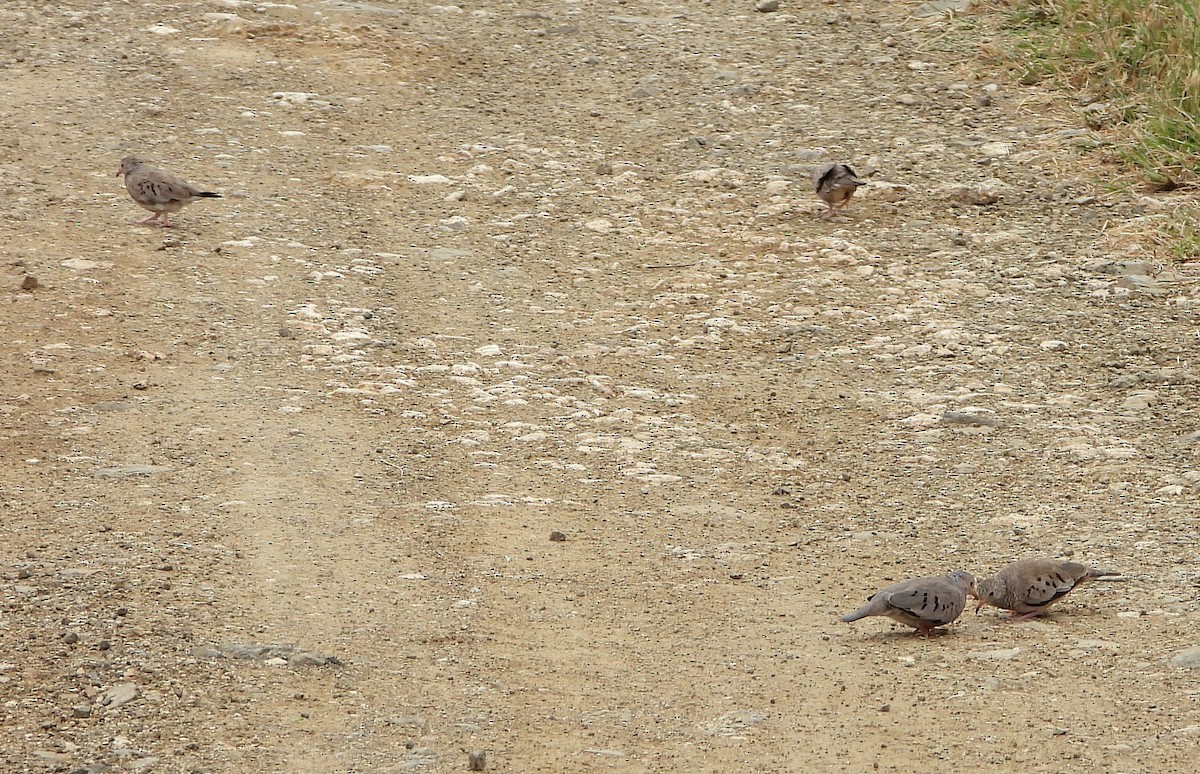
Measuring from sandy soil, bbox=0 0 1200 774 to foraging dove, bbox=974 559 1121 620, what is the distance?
113 millimetres

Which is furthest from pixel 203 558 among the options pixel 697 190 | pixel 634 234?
pixel 697 190

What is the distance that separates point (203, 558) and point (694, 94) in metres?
6.43

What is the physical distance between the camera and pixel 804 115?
10.2 metres

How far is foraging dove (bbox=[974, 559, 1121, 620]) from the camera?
4.91m

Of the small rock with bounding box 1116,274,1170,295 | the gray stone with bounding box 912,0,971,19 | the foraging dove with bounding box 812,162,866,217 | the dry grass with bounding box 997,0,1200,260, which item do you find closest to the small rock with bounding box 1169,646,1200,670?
the small rock with bounding box 1116,274,1170,295

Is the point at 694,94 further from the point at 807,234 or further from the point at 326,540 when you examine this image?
the point at 326,540

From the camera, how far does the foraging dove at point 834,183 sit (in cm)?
859

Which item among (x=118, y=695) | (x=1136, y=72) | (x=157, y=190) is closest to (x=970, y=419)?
(x=118, y=695)

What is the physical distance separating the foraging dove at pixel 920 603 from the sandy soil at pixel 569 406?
114 millimetres

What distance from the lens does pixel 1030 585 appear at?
4.90 meters

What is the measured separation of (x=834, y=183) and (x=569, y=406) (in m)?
2.67

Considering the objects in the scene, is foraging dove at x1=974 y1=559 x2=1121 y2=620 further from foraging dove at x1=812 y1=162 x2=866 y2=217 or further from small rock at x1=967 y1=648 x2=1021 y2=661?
foraging dove at x1=812 y1=162 x2=866 y2=217

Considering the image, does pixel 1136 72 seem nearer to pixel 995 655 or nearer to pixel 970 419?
pixel 970 419

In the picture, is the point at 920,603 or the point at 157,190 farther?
the point at 157,190
